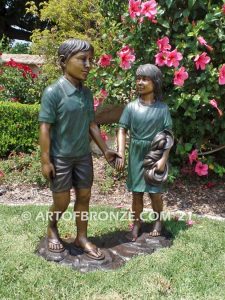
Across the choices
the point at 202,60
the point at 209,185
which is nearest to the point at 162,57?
the point at 202,60

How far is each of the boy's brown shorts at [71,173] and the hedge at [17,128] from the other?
13.3 ft

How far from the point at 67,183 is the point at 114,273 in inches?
30.4

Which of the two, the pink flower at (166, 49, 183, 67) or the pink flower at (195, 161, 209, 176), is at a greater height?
the pink flower at (166, 49, 183, 67)

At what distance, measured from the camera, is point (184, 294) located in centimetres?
291

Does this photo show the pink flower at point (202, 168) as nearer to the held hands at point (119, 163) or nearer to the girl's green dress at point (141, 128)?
the girl's green dress at point (141, 128)


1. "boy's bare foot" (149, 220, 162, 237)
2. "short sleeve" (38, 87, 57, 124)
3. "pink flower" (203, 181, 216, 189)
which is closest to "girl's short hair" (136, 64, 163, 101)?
"short sleeve" (38, 87, 57, 124)

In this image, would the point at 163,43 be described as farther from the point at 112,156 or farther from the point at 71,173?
the point at 71,173

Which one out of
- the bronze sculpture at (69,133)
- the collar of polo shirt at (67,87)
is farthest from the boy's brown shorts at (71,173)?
the collar of polo shirt at (67,87)

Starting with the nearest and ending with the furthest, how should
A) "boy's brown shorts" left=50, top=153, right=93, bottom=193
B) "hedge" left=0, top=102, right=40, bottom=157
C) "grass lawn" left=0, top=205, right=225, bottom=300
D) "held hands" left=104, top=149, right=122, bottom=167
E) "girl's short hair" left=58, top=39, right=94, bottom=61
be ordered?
"grass lawn" left=0, top=205, right=225, bottom=300, "girl's short hair" left=58, top=39, right=94, bottom=61, "boy's brown shorts" left=50, top=153, right=93, bottom=193, "held hands" left=104, top=149, right=122, bottom=167, "hedge" left=0, top=102, right=40, bottom=157

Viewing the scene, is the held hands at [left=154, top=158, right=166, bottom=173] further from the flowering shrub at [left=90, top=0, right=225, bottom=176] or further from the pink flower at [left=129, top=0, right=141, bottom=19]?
the pink flower at [left=129, top=0, right=141, bottom=19]

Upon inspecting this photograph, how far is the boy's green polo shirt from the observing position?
3.00 m

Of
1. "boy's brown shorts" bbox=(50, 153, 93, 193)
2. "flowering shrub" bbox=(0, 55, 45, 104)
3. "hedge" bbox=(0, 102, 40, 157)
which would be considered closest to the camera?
"boy's brown shorts" bbox=(50, 153, 93, 193)

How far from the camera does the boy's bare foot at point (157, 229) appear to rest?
12.0 ft

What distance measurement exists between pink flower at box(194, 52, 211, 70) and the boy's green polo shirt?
5.68ft
